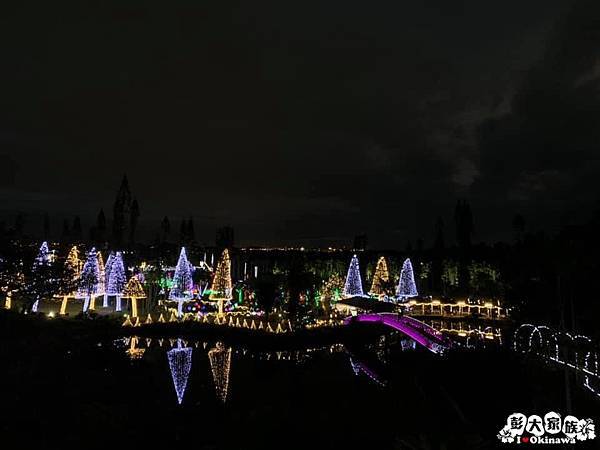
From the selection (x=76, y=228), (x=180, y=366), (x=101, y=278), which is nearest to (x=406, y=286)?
(x=180, y=366)

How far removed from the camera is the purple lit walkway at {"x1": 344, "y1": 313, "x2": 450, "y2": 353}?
26.7 meters

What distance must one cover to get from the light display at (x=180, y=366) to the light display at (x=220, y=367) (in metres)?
1.58

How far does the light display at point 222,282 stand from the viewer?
3812 cm

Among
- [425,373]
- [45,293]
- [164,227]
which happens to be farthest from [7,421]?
[164,227]

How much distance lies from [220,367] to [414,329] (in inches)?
555

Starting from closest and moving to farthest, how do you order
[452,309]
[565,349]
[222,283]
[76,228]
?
[565,349], [222,283], [452,309], [76,228]

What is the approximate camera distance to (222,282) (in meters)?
38.2

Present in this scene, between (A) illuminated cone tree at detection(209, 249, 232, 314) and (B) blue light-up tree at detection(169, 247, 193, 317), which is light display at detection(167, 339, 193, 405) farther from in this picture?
(A) illuminated cone tree at detection(209, 249, 232, 314)

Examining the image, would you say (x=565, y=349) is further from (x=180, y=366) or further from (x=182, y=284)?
(x=182, y=284)

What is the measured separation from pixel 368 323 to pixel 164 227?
65322 millimetres

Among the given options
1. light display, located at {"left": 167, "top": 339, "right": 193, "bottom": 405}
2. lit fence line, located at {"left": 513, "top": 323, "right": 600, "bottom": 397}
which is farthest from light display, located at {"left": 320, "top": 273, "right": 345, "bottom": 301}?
lit fence line, located at {"left": 513, "top": 323, "right": 600, "bottom": 397}

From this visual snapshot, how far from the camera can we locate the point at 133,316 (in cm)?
3697

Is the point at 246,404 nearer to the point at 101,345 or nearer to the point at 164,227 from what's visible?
the point at 101,345

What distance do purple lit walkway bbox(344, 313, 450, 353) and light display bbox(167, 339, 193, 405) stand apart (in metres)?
13.8
